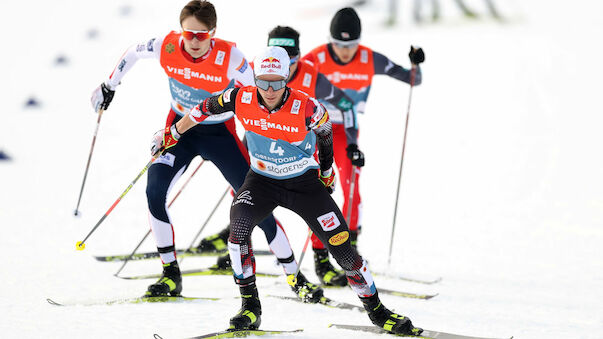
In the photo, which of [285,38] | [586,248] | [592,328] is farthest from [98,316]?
[586,248]

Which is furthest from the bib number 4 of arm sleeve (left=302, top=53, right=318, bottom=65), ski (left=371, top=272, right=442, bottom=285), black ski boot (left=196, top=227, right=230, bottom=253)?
black ski boot (left=196, top=227, right=230, bottom=253)

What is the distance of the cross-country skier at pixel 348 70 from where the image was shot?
682 centimetres

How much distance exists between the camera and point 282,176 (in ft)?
16.3

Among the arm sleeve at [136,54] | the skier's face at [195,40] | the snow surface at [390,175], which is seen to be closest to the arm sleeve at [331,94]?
the skier's face at [195,40]

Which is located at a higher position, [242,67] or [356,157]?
[242,67]

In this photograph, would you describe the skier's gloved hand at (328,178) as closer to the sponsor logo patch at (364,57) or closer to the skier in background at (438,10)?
the sponsor logo patch at (364,57)

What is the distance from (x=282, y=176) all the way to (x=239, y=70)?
1.16m

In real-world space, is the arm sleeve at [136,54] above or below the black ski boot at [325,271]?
above

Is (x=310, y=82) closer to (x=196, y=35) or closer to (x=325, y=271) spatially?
(x=196, y=35)

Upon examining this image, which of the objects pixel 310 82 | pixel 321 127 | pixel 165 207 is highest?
pixel 310 82

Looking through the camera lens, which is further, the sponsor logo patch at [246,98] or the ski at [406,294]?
the ski at [406,294]

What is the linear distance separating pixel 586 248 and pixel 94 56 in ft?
47.8

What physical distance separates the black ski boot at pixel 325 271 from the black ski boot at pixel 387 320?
5.13 feet

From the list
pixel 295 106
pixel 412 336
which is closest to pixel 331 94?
pixel 295 106
